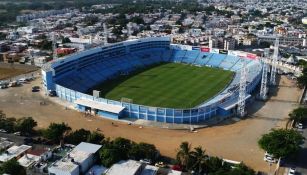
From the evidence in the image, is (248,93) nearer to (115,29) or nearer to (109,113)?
(109,113)

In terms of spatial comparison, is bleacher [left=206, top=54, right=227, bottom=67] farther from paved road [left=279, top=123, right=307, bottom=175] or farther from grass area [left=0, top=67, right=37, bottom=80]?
paved road [left=279, top=123, right=307, bottom=175]

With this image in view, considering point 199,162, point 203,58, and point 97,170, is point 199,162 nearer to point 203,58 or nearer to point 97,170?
point 97,170

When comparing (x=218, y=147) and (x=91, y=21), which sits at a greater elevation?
(x=91, y=21)

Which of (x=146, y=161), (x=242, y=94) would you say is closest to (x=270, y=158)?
(x=146, y=161)

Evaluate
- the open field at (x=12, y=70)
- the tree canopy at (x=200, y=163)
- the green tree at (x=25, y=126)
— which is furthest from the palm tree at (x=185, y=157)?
the open field at (x=12, y=70)

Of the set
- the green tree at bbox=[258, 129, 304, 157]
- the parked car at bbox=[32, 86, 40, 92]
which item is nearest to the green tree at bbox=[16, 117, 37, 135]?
the parked car at bbox=[32, 86, 40, 92]

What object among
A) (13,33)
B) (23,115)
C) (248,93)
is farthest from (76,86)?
(13,33)
